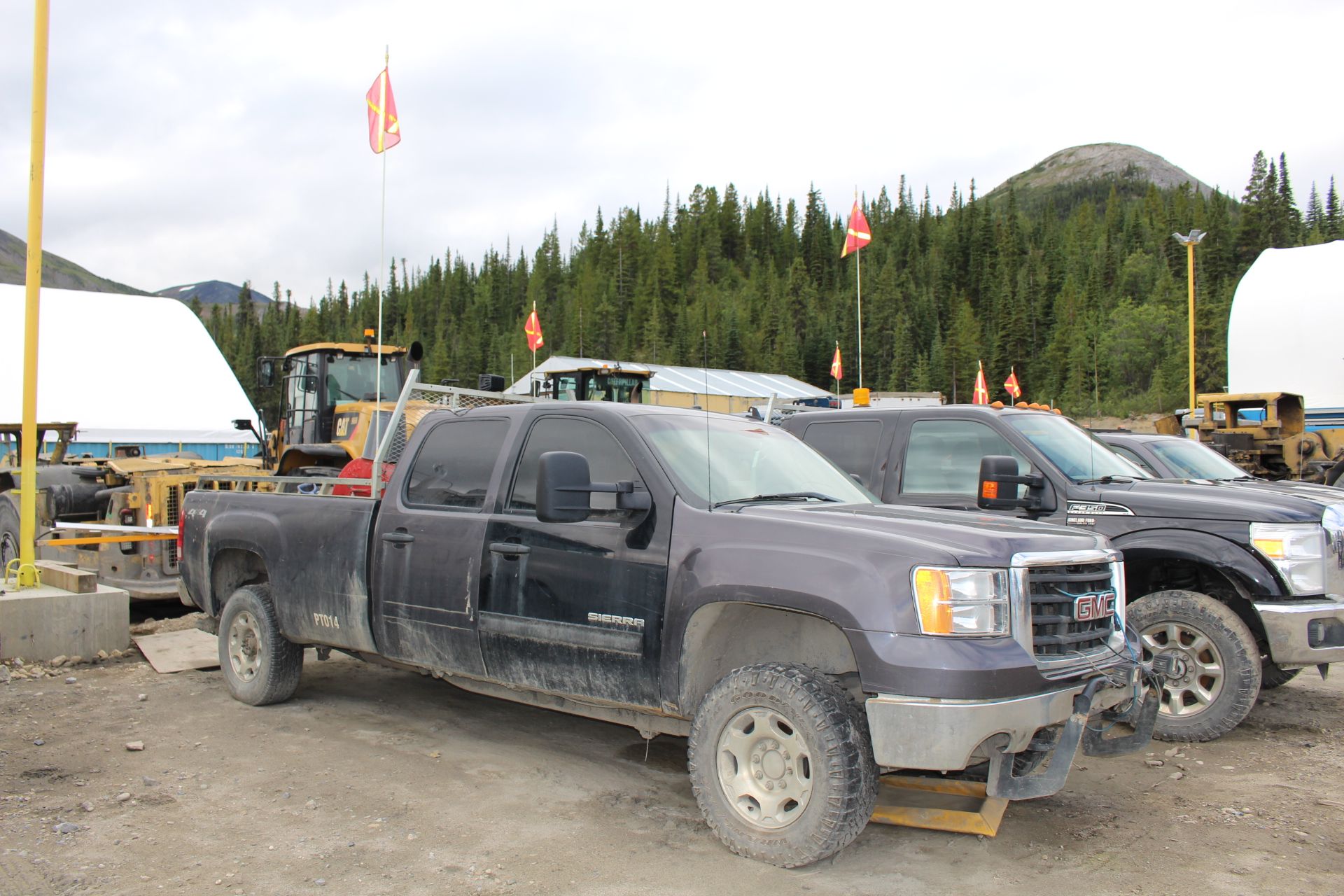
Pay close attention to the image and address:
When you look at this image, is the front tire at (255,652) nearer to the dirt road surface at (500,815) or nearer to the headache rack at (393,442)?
the dirt road surface at (500,815)

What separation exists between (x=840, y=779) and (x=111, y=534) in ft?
28.0

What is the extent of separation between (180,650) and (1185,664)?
7328 millimetres

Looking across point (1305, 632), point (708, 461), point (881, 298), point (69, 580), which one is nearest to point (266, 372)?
point (69, 580)

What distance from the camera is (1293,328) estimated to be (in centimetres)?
2794

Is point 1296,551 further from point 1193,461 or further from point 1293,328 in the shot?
point 1293,328

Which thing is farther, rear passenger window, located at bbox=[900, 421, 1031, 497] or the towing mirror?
rear passenger window, located at bbox=[900, 421, 1031, 497]

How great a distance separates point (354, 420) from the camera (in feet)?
40.7

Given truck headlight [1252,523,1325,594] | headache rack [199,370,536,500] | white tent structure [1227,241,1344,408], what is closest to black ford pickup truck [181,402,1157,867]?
headache rack [199,370,536,500]

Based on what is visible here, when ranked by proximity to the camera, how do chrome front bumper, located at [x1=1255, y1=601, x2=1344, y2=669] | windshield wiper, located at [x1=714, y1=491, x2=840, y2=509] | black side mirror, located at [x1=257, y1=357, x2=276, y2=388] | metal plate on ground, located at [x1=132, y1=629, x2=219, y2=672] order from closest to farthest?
windshield wiper, located at [x1=714, y1=491, x2=840, y2=509] < chrome front bumper, located at [x1=1255, y1=601, x2=1344, y2=669] < metal plate on ground, located at [x1=132, y1=629, x2=219, y2=672] < black side mirror, located at [x1=257, y1=357, x2=276, y2=388]

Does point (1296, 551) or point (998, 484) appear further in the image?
point (1296, 551)

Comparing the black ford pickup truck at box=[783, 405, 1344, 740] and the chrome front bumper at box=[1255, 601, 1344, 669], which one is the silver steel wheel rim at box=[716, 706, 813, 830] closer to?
the black ford pickup truck at box=[783, 405, 1344, 740]

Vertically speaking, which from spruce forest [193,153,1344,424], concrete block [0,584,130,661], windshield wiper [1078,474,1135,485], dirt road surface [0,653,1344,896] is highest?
spruce forest [193,153,1344,424]

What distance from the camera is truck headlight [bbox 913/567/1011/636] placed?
355 centimetres

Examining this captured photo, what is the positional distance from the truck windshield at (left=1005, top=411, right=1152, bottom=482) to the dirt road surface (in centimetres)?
177
